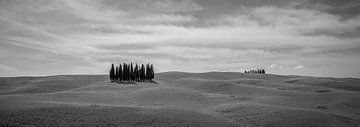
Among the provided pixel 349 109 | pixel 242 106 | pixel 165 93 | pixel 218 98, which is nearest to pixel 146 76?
pixel 165 93

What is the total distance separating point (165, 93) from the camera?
51156mm

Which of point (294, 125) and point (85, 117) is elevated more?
point (85, 117)

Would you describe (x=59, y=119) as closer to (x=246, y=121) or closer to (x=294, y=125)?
(x=246, y=121)

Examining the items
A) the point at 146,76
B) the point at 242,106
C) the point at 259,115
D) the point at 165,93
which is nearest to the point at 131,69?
the point at 146,76

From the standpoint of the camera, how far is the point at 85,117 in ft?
72.5

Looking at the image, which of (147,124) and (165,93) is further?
(165,93)

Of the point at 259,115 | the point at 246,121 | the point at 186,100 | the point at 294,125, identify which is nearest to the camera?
the point at 294,125

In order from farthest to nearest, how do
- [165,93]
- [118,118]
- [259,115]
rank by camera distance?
[165,93]
[259,115]
[118,118]

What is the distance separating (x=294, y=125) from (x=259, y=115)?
4509 millimetres

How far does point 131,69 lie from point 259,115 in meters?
71.0

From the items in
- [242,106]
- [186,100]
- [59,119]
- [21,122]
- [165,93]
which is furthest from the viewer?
[165,93]

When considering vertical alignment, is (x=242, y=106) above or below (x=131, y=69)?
below

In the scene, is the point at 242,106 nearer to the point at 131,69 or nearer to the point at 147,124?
the point at 147,124

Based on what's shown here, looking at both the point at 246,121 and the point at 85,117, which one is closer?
the point at 85,117
